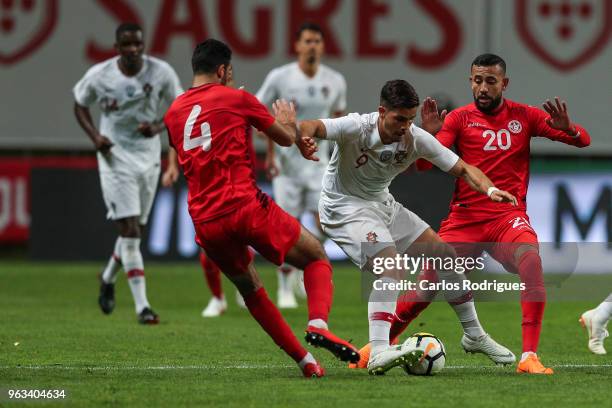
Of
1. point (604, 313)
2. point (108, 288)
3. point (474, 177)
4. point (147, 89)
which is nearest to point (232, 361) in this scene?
point (474, 177)

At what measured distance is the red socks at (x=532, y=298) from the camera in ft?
25.4

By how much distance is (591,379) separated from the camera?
7.38 metres

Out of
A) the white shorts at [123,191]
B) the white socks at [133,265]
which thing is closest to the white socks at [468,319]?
the white socks at [133,265]

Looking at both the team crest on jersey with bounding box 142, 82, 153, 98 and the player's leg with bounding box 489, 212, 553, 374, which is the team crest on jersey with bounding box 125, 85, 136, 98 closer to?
the team crest on jersey with bounding box 142, 82, 153, 98

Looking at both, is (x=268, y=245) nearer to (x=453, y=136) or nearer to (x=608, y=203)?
(x=453, y=136)

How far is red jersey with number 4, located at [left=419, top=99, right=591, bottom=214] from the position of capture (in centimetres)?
846

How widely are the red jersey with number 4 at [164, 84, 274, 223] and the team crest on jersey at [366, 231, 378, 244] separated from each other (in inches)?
34.4

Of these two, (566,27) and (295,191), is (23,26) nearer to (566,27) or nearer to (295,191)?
(295,191)

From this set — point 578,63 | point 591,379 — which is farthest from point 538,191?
point 591,379

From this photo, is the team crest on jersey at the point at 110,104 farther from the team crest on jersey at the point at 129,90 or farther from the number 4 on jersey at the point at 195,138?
the number 4 on jersey at the point at 195,138

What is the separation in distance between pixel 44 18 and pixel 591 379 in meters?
13.0

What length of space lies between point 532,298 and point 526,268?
19 cm

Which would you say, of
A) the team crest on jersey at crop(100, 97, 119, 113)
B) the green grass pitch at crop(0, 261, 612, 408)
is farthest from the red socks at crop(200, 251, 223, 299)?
the team crest on jersey at crop(100, 97, 119, 113)

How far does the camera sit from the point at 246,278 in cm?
728
